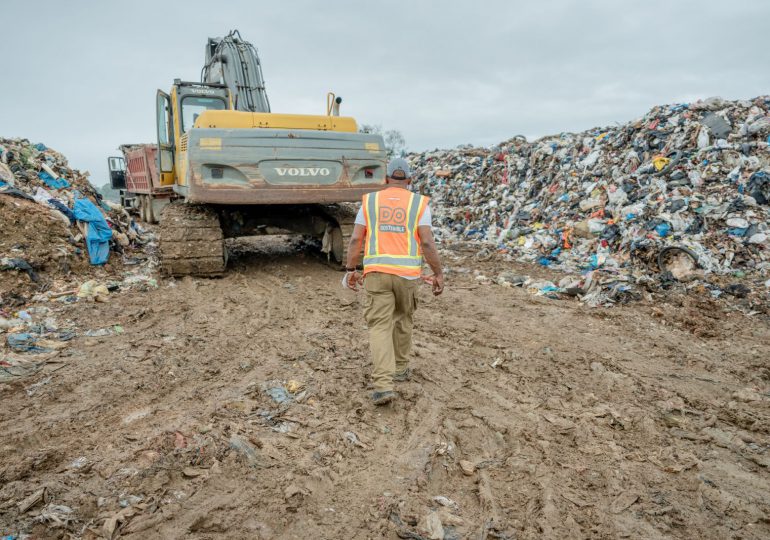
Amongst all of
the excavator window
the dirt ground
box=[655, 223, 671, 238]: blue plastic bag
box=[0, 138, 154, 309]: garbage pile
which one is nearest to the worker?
the dirt ground

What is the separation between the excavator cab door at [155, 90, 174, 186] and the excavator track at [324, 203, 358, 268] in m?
2.57

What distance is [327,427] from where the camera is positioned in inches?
133

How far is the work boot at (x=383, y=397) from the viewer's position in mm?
3616

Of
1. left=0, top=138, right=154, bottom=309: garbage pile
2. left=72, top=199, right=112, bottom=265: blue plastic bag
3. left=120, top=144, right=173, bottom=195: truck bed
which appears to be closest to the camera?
left=0, top=138, right=154, bottom=309: garbage pile

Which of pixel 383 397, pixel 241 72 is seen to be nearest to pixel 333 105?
pixel 241 72

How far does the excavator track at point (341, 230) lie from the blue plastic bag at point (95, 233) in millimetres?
3121

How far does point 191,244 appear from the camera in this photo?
23.1 ft

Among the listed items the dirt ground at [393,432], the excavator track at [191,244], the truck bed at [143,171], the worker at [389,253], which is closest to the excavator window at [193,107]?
the excavator track at [191,244]

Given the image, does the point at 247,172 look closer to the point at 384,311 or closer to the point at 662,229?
the point at 384,311

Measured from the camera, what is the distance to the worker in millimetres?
3674

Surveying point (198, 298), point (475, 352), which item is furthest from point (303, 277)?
point (475, 352)

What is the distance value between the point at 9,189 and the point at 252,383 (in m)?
6.25

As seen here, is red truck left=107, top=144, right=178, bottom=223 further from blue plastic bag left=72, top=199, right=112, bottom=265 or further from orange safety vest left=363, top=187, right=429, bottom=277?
orange safety vest left=363, top=187, right=429, bottom=277

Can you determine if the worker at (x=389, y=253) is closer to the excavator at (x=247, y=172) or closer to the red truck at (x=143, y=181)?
the excavator at (x=247, y=172)
